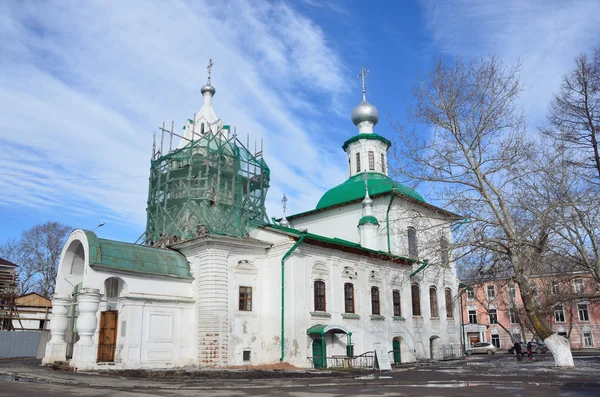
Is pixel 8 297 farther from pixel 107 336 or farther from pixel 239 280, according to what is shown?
pixel 239 280

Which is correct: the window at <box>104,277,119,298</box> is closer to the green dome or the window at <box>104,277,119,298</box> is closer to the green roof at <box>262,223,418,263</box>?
the green roof at <box>262,223,418,263</box>

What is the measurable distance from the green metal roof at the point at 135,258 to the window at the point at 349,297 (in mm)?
7343

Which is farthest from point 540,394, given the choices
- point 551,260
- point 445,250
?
point 551,260

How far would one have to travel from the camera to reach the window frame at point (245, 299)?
818 inches

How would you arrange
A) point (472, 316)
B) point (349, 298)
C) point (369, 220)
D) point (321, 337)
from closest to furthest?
point (321, 337) < point (349, 298) < point (369, 220) < point (472, 316)

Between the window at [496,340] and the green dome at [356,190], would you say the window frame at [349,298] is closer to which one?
the green dome at [356,190]

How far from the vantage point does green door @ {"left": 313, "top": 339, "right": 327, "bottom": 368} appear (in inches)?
827

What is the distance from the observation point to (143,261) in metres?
19.6

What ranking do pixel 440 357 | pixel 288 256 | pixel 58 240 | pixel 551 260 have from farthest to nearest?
1. pixel 58 240
2. pixel 440 357
3. pixel 288 256
4. pixel 551 260

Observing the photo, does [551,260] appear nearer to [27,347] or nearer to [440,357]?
[440,357]

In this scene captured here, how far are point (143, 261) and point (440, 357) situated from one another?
16962 millimetres

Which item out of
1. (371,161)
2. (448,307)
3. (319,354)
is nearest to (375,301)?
(319,354)

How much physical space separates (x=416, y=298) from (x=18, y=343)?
855 inches

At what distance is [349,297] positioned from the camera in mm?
23625
